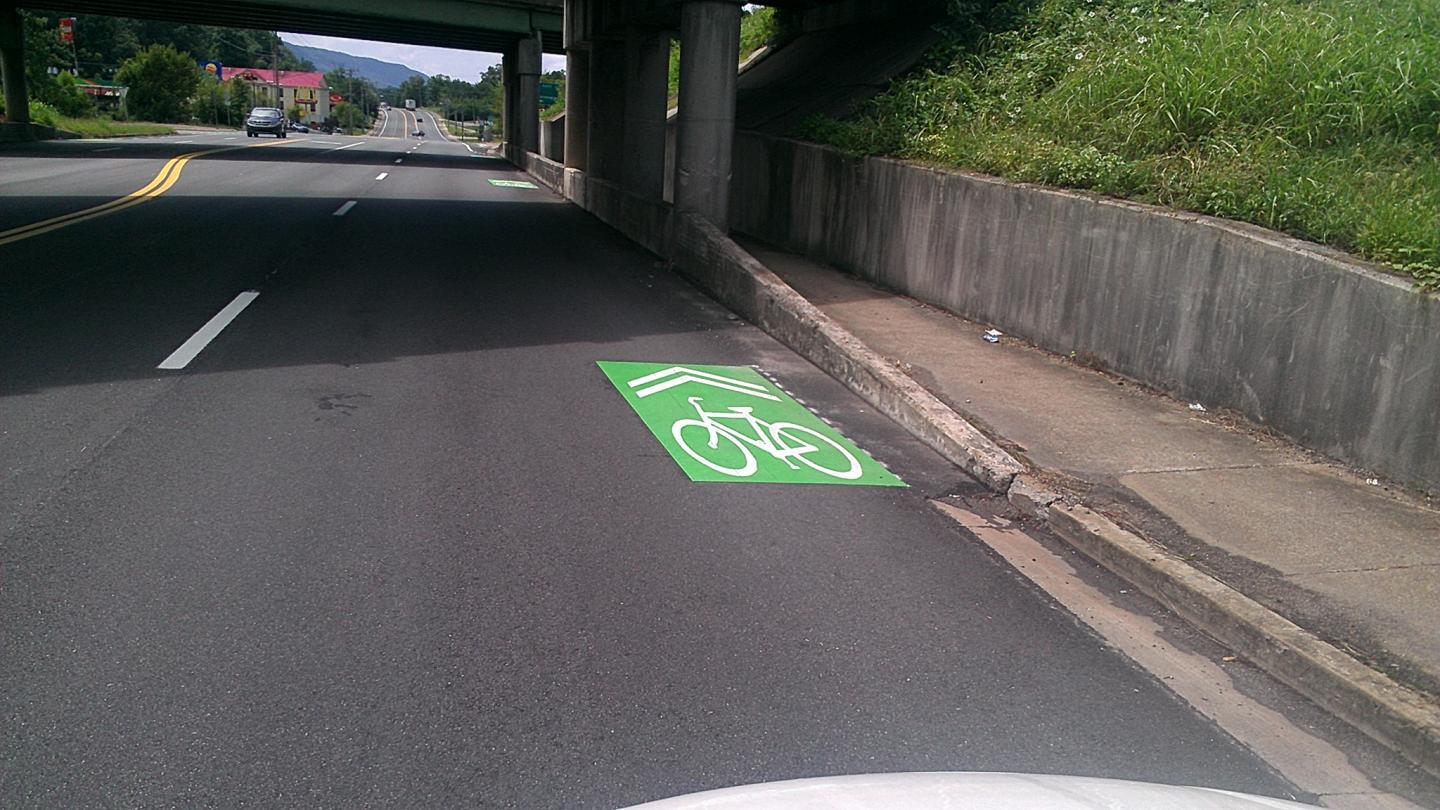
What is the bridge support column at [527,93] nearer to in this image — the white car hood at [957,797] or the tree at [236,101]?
the white car hood at [957,797]

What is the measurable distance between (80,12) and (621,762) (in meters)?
47.8

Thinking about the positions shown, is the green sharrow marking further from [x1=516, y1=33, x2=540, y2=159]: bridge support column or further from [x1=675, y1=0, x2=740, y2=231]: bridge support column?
[x1=516, y1=33, x2=540, y2=159]: bridge support column

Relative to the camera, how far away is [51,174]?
25.8m

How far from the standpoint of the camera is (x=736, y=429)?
797 centimetres

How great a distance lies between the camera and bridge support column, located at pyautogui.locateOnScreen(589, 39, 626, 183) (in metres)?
24.5

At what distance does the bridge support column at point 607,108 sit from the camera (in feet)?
80.5

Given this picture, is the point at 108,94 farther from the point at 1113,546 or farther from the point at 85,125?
the point at 1113,546

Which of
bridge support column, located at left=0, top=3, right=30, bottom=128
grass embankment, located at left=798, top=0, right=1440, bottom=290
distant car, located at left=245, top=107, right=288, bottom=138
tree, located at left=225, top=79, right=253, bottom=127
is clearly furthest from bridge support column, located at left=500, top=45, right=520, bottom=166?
tree, located at left=225, top=79, right=253, bottom=127

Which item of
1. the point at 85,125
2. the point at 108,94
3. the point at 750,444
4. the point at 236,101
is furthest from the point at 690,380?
the point at 236,101

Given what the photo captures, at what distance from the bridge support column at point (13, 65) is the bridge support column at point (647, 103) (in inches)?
1323

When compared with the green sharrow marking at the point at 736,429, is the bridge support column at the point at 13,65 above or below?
above

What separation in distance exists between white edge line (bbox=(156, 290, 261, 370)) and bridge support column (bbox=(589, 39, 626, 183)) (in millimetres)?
13191

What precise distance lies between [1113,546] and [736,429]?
2938mm

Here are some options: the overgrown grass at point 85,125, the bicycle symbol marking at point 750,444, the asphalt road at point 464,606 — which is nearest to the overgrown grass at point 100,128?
the overgrown grass at point 85,125
